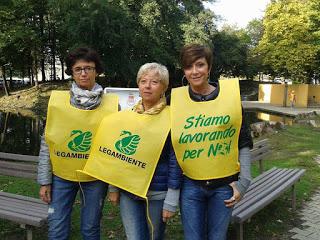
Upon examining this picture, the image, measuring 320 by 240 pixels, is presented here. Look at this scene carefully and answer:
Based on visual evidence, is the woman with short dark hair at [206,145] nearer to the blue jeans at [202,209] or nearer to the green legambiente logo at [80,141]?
the blue jeans at [202,209]

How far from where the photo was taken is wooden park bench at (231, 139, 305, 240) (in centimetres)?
428

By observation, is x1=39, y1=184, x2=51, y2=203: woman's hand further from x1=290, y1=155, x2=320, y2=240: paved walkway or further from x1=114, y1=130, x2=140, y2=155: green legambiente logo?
x1=290, y1=155, x2=320, y2=240: paved walkway

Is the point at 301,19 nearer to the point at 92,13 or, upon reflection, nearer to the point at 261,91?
the point at 261,91

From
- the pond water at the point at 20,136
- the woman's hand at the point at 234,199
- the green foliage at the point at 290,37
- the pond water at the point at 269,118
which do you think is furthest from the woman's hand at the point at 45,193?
the green foliage at the point at 290,37

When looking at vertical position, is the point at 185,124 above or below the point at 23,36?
below

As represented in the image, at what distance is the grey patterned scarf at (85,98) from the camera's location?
3.26 m

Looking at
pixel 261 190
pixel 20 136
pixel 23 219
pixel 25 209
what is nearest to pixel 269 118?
pixel 20 136

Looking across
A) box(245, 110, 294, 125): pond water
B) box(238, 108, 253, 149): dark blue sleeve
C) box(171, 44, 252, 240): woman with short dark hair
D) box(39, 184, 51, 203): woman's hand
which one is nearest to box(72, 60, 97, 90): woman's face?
box(171, 44, 252, 240): woman with short dark hair

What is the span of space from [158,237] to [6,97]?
1302 inches

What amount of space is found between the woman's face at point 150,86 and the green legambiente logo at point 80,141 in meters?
0.59

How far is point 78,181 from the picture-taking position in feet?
10.8

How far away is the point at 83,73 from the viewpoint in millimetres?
3283

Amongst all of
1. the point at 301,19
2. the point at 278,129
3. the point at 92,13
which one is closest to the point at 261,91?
the point at 301,19

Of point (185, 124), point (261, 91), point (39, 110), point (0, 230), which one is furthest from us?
point (261, 91)
